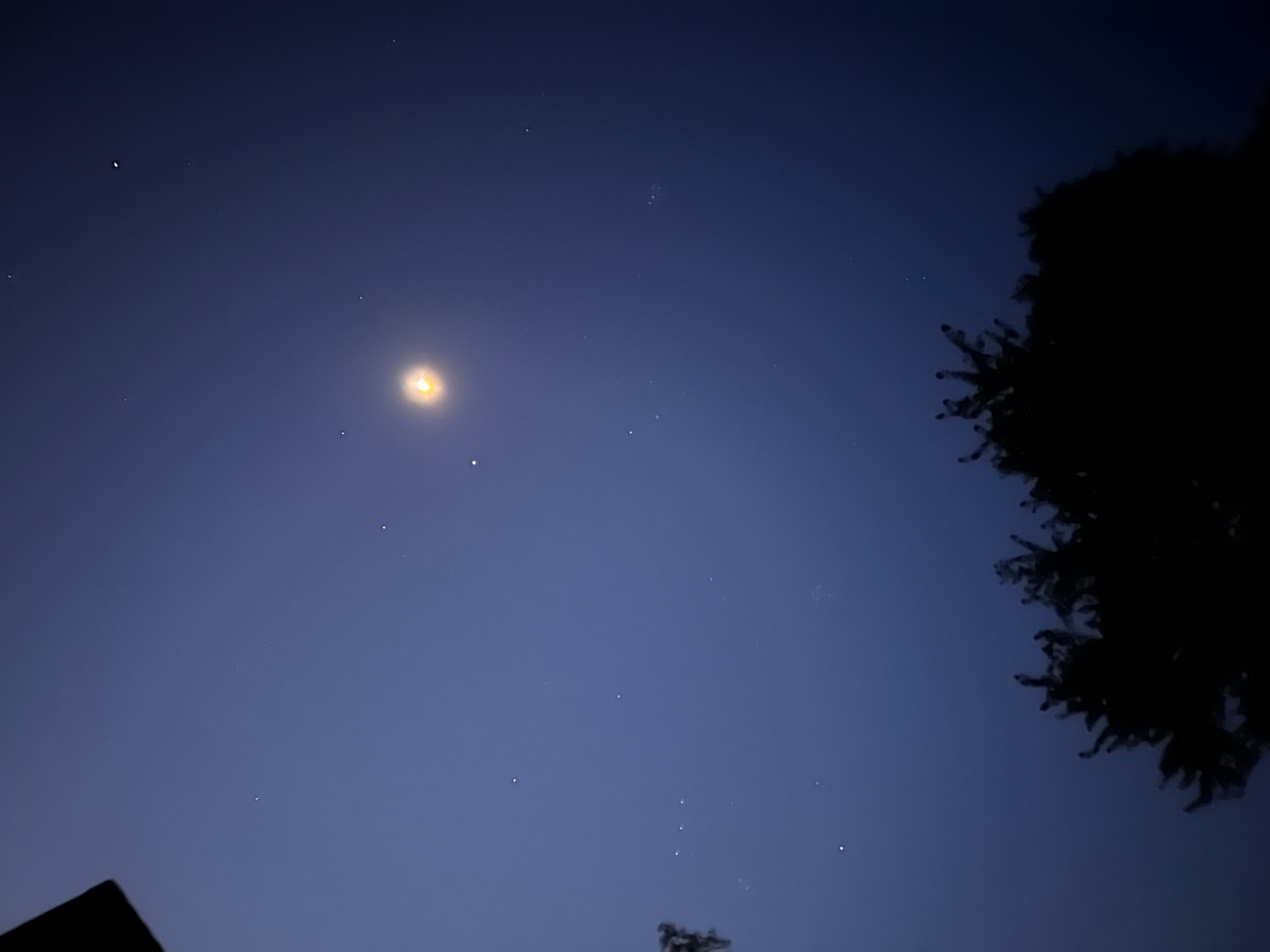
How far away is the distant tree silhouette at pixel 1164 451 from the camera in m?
5.08

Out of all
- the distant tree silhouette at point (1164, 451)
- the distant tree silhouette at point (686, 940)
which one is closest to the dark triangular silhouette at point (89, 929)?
the distant tree silhouette at point (1164, 451)

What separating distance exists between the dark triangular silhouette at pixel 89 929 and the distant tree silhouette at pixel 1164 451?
855 centimetres

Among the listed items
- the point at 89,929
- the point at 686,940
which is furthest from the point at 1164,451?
the point at 686,940

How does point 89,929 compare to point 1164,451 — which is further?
point 1164,451

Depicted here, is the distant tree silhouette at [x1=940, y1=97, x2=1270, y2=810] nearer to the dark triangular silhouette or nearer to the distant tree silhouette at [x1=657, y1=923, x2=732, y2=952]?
the dark triangular silhouette

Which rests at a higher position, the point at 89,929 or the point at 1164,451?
the point at 1164,451

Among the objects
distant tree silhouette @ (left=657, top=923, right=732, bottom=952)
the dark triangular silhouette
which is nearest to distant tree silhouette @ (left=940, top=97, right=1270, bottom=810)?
the dark triangular silhouette

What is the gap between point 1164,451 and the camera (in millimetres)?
5340

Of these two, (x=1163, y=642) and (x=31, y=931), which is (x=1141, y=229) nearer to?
(x=1163, y=642)

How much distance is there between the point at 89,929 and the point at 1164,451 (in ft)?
32.9

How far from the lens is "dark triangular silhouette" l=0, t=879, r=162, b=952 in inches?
148

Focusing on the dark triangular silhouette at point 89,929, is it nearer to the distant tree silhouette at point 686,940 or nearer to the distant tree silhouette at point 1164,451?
the distant tree silhouette at point 1164,451

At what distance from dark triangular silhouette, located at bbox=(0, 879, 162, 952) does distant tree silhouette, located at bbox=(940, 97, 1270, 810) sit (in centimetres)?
855

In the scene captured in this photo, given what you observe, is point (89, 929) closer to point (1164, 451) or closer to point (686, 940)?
point (1164, 451)
